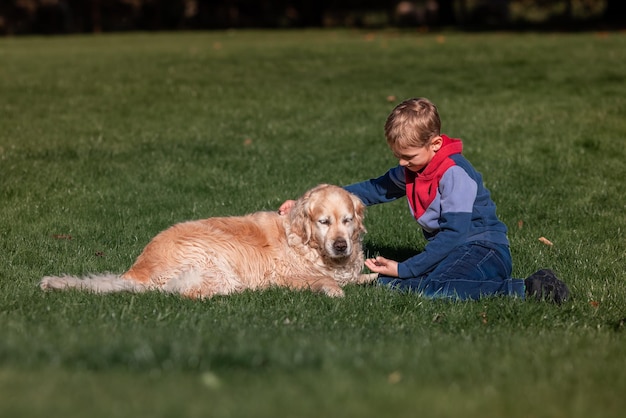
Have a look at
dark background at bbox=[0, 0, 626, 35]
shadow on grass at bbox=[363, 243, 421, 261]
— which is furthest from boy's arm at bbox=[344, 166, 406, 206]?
dark background at bbox=[0, 0, 626, 35]

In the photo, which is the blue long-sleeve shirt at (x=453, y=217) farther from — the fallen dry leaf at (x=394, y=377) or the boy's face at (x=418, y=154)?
the fallen dry leaf at (x=394, y=377)

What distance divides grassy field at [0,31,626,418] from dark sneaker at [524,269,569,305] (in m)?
0.13

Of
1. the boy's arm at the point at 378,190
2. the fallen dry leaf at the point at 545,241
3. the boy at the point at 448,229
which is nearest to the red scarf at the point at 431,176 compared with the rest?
the boy at the point at 448,229

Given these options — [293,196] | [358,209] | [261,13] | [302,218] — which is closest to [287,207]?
[302,218]

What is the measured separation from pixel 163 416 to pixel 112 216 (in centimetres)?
609

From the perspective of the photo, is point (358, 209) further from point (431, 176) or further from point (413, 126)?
point (413, 126)

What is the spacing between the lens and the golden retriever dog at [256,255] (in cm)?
672

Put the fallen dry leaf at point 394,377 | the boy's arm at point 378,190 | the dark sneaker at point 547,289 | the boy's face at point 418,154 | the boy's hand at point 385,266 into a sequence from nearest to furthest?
1. the fallen dry leaf at point 394,377
2. the dark sneaker at point 547,289
3. the boy's hand at point 385,266
4. the boy's face at point 418,154
5. the boy's arm at point 378,190

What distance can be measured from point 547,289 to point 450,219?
932 mm

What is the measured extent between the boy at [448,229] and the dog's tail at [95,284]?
1875 mm

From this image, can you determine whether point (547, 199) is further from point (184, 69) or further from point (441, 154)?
point (184, 69)

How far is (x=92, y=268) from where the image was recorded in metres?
7.48

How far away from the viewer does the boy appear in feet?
21.9

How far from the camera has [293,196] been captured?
1006 cm
